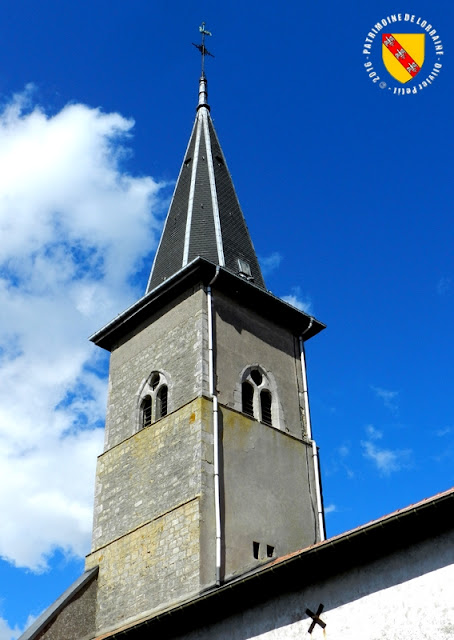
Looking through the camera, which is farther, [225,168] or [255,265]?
[225,168]

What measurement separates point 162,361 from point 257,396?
268 centimetres

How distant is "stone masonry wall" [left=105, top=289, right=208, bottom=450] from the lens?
2075 centimetres

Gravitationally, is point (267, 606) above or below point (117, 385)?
below

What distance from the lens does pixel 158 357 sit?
22203mm

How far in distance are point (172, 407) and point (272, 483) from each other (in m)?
3.09

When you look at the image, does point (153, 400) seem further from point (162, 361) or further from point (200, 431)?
point (200, 431)

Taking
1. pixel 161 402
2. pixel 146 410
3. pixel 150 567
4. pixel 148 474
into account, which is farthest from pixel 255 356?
pixel 150 567

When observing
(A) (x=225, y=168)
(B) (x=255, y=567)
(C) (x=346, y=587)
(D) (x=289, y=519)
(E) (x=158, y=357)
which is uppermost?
(A) (x=225, y=168)

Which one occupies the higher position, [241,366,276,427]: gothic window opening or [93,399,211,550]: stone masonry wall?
[241,366,276,427]: gothic window opening

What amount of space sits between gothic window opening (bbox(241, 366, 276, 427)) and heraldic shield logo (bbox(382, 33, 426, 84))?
846 cm

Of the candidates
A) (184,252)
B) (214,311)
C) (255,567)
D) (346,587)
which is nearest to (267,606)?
(346,587)

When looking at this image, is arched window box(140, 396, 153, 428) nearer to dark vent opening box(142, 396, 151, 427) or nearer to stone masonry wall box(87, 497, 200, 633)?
dark vent opening box(142, 396, 151, 427)

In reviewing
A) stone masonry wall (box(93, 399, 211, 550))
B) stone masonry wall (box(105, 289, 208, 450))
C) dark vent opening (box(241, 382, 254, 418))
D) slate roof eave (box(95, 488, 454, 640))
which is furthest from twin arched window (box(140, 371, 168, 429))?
slate roof eave (box(95, 488, 454, 640))

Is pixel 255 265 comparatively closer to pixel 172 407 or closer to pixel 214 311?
pixel 214 311
